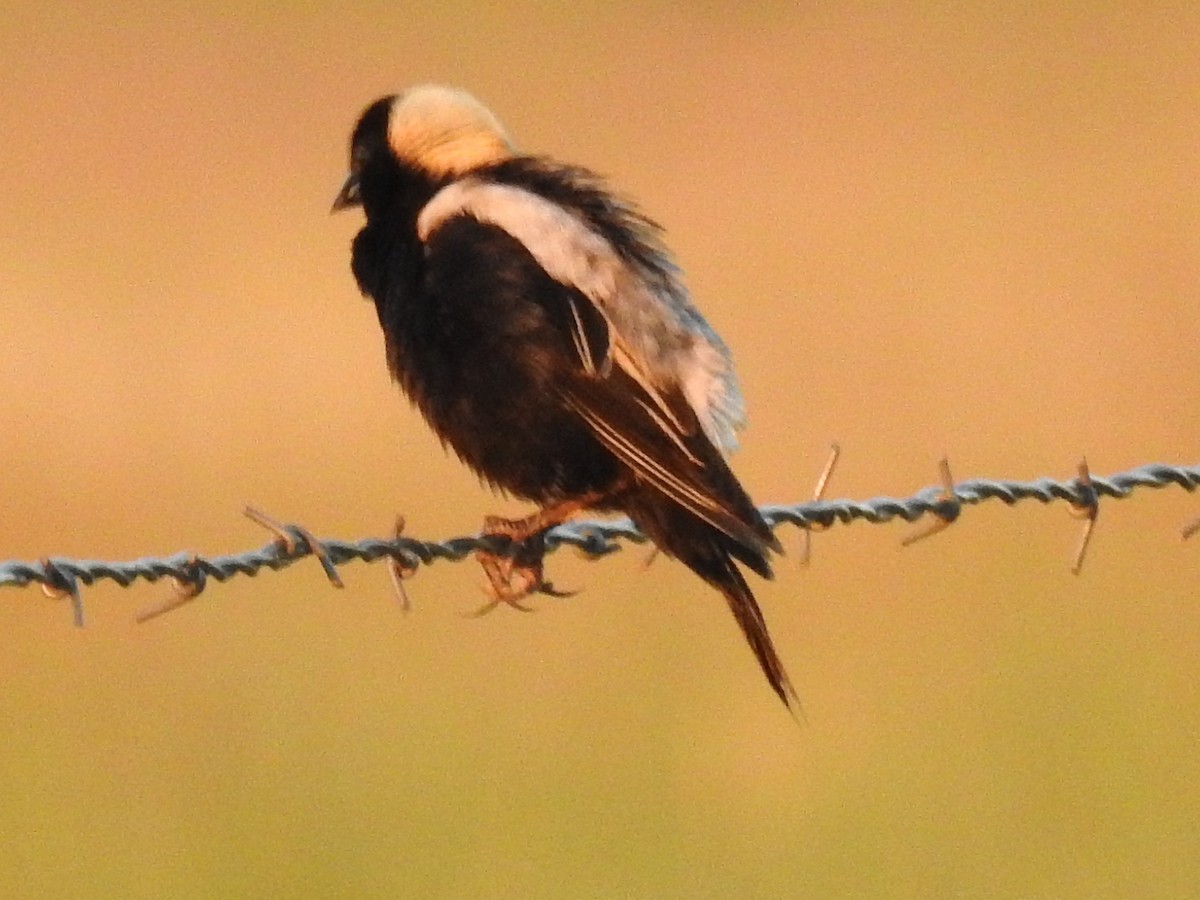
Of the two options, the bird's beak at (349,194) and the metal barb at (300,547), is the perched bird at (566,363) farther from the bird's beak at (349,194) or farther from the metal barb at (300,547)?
the metal barb at (300,547)

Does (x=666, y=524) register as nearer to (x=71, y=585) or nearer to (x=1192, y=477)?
(x=1192, y=477)

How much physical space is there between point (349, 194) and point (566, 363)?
34.3 inches

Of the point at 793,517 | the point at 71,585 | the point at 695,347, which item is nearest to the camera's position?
the point at 71,585

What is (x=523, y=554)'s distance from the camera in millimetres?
2840

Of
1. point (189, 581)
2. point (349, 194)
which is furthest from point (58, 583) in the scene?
point (349, 194)

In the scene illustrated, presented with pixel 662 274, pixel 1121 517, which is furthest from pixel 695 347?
pixel 1121 517

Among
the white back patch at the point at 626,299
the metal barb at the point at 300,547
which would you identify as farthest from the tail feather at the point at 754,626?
the metal barb at the point at 300,547

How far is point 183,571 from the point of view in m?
2.01

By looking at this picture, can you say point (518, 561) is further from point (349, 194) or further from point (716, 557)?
point (349, 194)

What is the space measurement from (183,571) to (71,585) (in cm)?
14

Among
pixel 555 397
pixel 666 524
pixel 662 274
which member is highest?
pixel 662 274

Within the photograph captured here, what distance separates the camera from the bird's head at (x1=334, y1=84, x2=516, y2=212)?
315 centimetres

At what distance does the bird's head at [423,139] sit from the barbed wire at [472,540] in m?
0.86

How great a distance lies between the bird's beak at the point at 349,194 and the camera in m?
3.26
